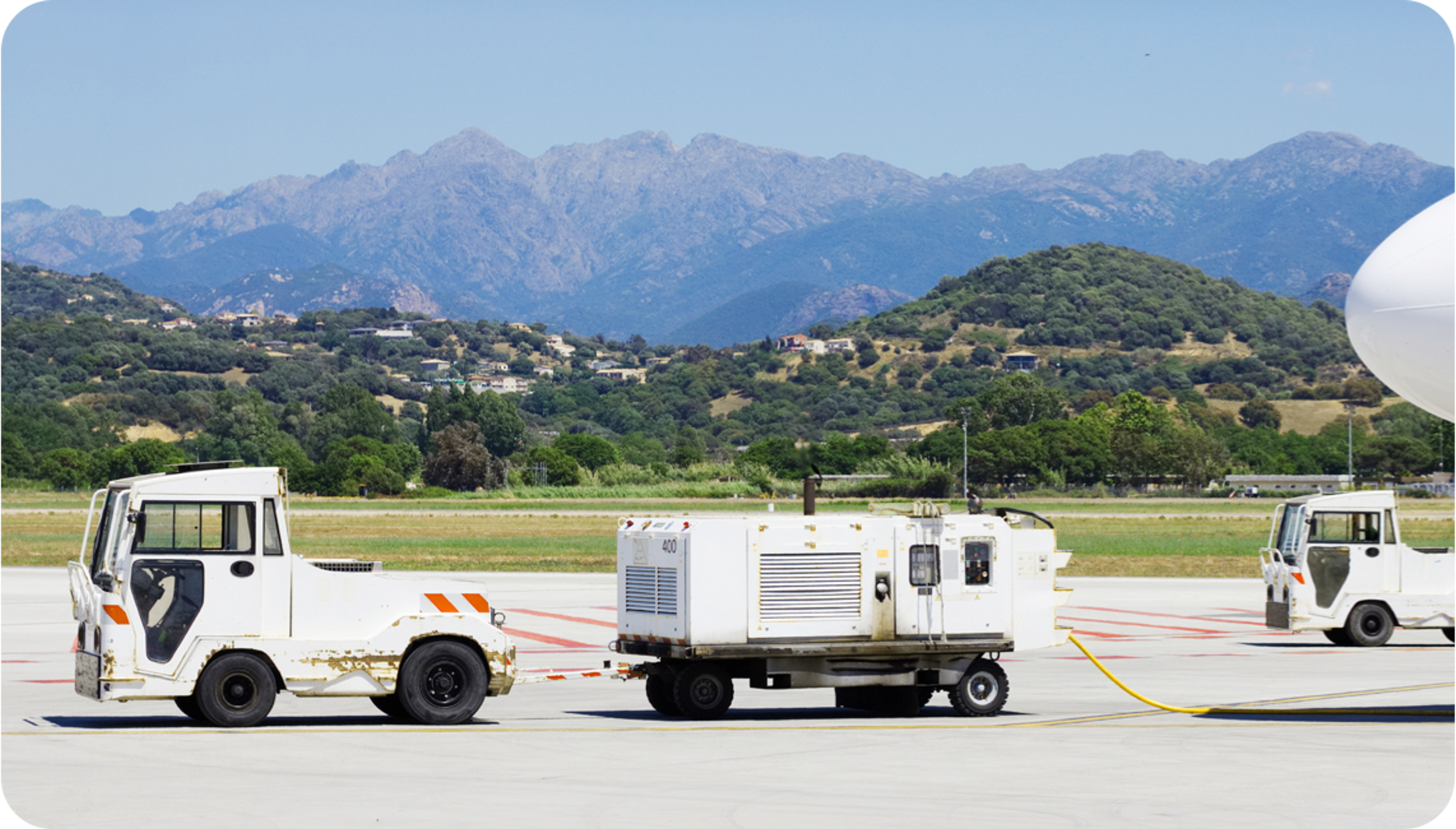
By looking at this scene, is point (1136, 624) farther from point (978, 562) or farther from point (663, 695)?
point (663, 695)

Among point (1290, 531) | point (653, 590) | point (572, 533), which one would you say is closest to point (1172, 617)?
point (1290, 531)

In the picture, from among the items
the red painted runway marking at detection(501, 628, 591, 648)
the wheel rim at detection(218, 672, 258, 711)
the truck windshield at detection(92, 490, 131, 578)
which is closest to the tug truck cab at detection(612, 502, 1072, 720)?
the wheel rim at detection(218, 672, 258, 711)

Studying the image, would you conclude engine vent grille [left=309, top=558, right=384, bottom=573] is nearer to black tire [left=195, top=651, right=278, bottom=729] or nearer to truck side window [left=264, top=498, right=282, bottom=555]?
truck side window [left=264, top=498, right=282, bottom=555]

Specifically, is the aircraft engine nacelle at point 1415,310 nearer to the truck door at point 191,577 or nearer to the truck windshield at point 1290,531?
the truck windshield at point 1290,531

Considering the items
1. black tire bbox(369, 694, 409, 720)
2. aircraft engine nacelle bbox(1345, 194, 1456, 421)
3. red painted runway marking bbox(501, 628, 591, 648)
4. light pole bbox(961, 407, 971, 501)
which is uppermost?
light pole bbox(961, 407, 971, 501)

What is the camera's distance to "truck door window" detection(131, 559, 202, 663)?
655 inches

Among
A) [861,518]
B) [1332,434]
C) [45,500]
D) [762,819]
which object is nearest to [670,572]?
[861,518]

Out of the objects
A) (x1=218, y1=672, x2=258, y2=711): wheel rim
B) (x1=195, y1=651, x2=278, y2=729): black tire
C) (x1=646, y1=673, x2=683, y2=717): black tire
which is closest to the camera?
(x1=195, y1=651, x2=278, y2=729): black tire

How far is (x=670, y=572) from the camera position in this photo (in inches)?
724

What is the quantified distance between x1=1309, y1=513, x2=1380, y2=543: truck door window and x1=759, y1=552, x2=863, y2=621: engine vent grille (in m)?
13.7

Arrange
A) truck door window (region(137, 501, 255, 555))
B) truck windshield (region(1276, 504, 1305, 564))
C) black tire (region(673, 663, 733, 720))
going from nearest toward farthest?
1. truck door window (region(137, 501, 255, 555))
2. black tire (region(673, 663, 733, 720))
3. truck windshield (region(1276, 504, 1305, 564))

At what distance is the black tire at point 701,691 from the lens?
60.8 feet

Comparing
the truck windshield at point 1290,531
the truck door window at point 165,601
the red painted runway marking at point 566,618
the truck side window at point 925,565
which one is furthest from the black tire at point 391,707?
the truck windshield at point 1290,531

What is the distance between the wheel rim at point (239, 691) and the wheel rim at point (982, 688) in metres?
8.41
